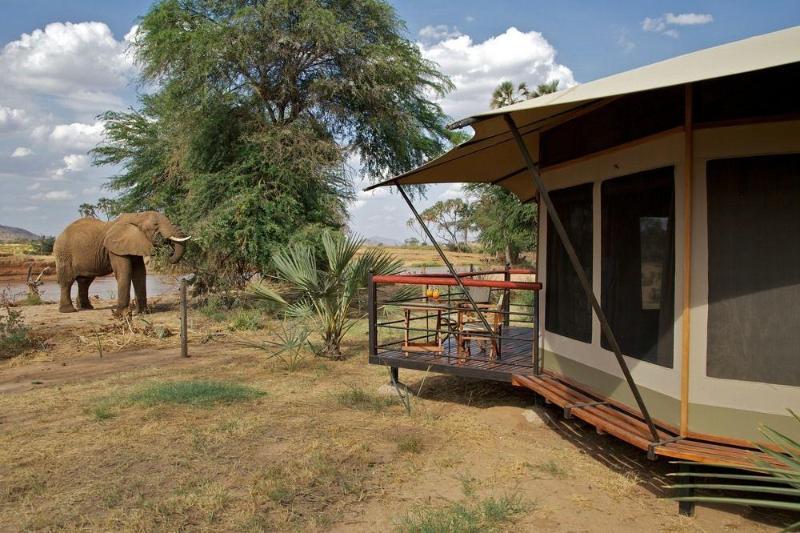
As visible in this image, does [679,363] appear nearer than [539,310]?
Yes

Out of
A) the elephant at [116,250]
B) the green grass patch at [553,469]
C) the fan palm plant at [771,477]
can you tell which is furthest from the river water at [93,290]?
the fan palm plant at [771,477]

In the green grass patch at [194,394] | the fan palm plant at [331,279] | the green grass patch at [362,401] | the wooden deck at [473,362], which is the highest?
the fan palm plant at [331,279]

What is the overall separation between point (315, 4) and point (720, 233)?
13201 mm

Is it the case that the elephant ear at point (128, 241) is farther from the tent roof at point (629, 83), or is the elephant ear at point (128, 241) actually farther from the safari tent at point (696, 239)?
the safari tent at point (696, 239)

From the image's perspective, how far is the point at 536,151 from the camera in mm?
6609

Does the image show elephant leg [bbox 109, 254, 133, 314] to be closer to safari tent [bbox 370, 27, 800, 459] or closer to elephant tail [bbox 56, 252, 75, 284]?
elephant tail [bbox 56, 252, 75, 284]

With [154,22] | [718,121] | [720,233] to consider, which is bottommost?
[720,233]

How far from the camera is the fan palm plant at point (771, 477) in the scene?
2.51 meters

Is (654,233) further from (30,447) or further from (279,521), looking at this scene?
(30,447)

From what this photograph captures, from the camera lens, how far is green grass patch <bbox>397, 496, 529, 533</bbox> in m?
3.72

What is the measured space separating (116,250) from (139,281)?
1.01 m

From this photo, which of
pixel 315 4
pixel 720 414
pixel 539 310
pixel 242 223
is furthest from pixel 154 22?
pixel 720 414

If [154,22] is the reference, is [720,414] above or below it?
below

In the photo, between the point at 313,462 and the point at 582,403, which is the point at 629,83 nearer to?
the point at 582,403
